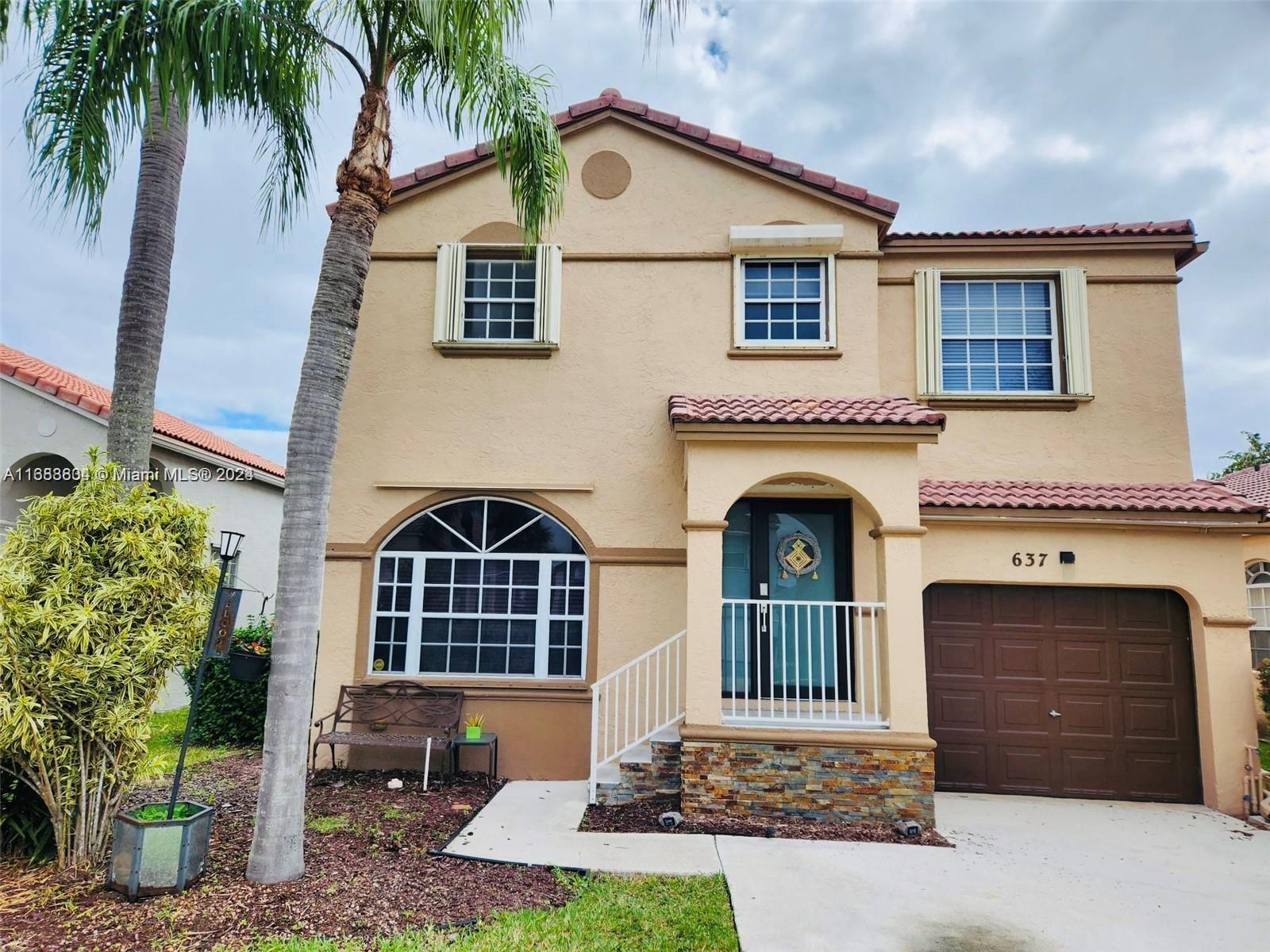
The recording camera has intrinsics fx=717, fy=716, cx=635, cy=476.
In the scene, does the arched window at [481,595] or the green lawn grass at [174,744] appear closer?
the arched window at [481,595]

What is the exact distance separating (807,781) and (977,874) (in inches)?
65.6

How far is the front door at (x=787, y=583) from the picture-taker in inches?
349

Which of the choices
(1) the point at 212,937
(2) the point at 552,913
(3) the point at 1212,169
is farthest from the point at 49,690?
(3) the point at 1212,169

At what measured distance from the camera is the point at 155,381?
6.94 meters

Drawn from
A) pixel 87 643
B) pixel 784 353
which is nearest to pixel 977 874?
pixel 784 353

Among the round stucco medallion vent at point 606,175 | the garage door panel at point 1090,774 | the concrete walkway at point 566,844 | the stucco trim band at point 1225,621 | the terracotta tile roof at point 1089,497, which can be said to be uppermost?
the round stucco medallion vent at point 606,175

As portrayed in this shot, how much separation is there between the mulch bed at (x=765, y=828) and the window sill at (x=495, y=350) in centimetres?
558

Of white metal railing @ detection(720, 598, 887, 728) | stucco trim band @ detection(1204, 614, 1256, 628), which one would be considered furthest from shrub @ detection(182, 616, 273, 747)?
stucco trim band @ detection(1204, 614, 1256, 628)

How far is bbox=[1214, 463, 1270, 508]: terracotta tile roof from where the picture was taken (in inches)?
574

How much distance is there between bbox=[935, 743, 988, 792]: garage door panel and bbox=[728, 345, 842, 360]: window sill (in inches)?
197

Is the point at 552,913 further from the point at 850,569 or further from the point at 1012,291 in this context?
the point at 1012,291

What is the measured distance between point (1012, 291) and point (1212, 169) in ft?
32.5

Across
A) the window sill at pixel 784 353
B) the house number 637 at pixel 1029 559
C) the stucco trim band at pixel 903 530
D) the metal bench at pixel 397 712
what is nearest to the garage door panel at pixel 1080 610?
the house number 637 at pixel 1029 559

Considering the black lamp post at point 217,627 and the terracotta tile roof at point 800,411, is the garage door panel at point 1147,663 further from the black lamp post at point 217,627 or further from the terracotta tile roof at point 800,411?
the black lamp post at point 217,627
